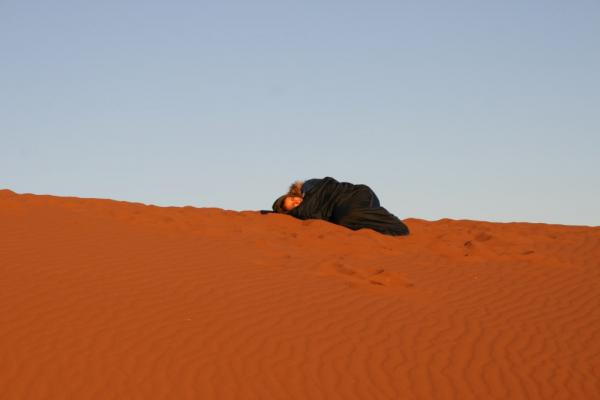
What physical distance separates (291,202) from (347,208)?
122 cm

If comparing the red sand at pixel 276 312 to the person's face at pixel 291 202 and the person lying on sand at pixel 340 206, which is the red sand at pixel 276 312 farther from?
the person's face at pixel 291 202

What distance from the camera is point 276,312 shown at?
29.2 feet

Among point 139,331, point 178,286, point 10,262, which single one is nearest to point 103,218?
point 10,262

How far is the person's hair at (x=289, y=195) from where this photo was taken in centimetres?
1512

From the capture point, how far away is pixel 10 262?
1005 centimetres

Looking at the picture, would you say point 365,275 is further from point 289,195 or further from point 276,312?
point 289,195

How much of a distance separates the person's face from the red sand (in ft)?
4.89

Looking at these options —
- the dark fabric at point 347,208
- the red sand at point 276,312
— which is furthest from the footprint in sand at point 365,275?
the dark fabric at point 347,208

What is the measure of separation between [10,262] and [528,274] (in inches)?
259

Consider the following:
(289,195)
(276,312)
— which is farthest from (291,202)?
(276,312)

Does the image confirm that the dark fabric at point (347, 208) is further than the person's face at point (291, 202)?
No

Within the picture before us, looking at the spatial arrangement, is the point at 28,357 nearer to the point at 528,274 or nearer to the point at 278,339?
the point at 278,339

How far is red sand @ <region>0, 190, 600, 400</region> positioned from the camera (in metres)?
7.25

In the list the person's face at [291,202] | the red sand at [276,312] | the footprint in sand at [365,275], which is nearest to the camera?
the red sand at [276,312]
